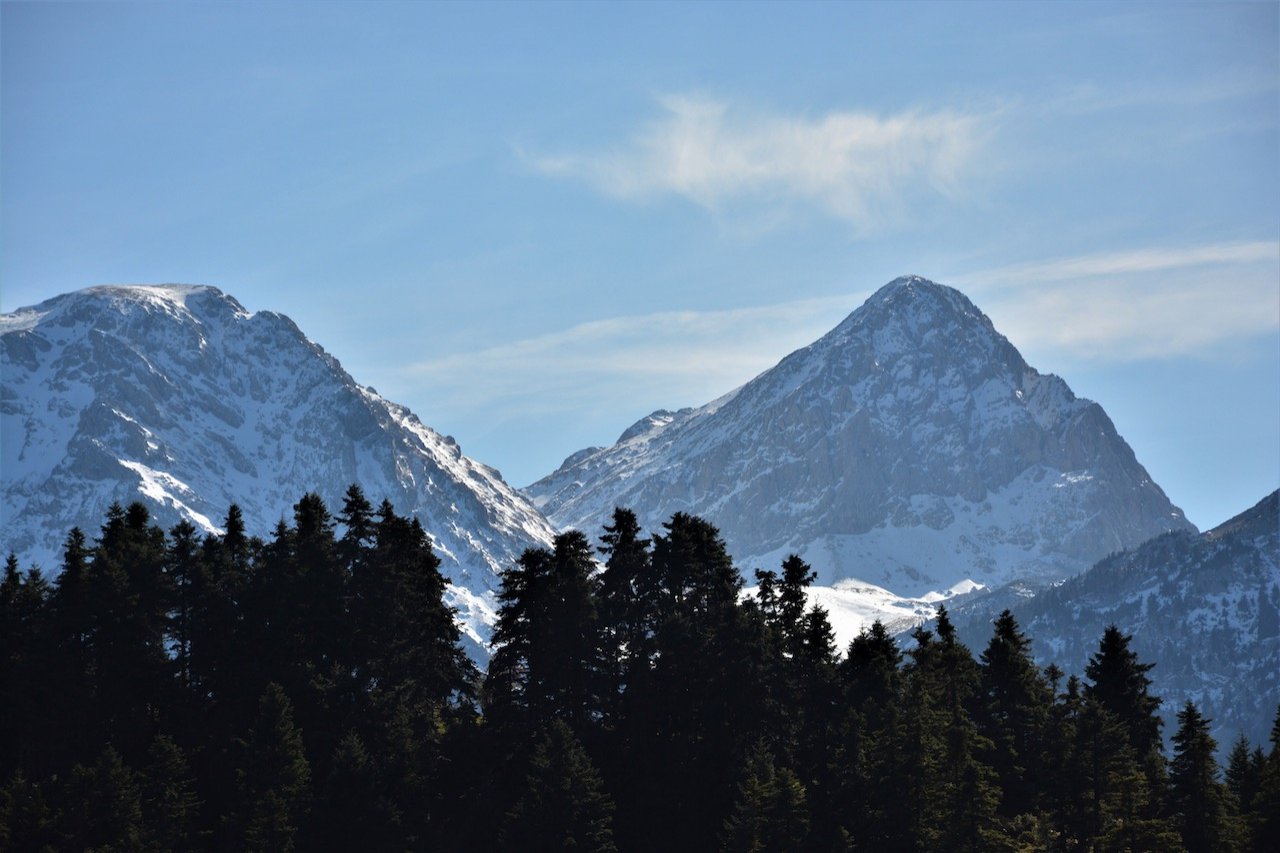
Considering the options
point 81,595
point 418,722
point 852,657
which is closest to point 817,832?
point 852,657

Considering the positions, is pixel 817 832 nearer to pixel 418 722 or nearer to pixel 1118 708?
pixel 418 722

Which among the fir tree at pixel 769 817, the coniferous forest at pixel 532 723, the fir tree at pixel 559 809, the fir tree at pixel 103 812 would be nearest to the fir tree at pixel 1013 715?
the coniferous forest at pixel 532 723

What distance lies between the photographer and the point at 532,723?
363ft

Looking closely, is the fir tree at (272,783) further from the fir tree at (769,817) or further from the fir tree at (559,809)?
the fir tree at (769,817)

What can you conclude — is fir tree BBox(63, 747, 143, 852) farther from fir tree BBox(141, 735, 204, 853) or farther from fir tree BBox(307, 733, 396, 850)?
fir tree BBox(307, 733, 396, 850)

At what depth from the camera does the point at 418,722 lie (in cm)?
11131

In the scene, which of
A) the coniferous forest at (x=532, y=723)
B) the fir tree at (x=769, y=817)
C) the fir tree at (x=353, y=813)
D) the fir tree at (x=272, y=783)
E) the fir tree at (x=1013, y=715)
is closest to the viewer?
the fir tree at (x=769, y=817)

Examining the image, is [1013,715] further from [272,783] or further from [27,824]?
[27,824]

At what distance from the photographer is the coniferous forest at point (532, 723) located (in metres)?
103

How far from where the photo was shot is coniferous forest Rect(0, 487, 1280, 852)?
103m

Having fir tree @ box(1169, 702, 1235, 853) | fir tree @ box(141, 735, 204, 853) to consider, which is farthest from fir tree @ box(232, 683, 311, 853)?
fir tree @ box(1169, 702, 1235, 853)

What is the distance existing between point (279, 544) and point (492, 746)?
Answer: 19490mm

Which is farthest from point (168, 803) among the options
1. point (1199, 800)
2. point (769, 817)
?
point (1199, 800)

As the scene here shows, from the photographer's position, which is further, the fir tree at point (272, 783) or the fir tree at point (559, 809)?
the fir tree at point (559, 809)
